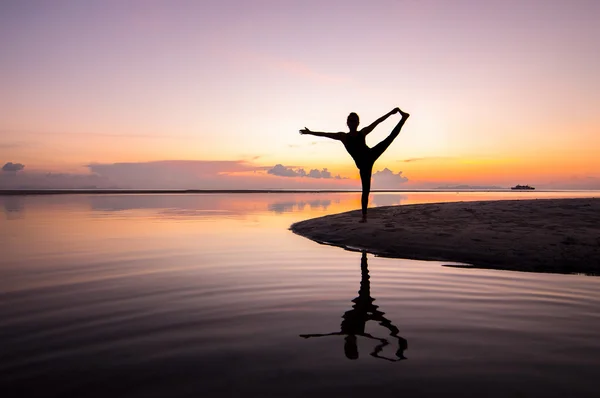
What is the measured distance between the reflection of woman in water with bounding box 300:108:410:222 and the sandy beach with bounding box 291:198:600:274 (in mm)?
1828

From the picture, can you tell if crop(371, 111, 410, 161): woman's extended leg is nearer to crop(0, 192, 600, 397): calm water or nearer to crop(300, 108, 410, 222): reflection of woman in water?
crop(300, 108, 410, 222): reflection of woman in water

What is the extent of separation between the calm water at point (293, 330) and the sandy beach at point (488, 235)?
1.16 m

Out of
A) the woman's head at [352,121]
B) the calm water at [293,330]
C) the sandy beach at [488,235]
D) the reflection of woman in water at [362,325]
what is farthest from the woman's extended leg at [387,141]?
the reflection of woman in water at [362,325]

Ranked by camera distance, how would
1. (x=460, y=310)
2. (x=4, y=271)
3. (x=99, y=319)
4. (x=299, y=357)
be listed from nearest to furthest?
(x=299, y=357)
(x=99, y=319)
(x=460, y=310)
(x=4, y=271)

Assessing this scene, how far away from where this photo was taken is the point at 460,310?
5.98m

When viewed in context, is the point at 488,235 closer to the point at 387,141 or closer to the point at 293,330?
the point at 387,141

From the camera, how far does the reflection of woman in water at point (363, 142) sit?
1303 cm

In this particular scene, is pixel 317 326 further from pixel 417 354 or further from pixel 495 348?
pixel 495 348

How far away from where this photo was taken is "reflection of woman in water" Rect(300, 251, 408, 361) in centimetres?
437

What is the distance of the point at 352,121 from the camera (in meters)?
13.1

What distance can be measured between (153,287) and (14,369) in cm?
364

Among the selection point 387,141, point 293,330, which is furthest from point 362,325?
point 387,141

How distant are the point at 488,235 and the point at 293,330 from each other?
8441 millimetres

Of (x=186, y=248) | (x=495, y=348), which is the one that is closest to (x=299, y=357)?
(x=495, y=348)
